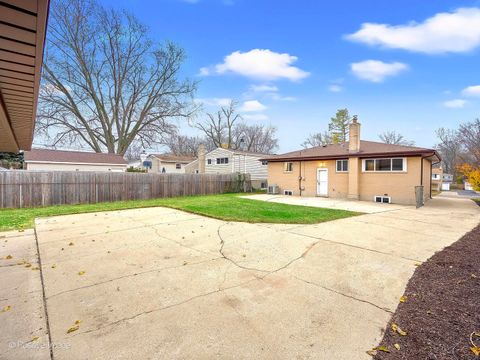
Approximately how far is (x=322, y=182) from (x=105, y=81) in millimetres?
24588

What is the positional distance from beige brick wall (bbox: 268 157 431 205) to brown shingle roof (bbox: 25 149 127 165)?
59.7ft

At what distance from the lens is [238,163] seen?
23641mm

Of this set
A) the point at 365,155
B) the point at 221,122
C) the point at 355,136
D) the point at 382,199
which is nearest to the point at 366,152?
the point at 365,155

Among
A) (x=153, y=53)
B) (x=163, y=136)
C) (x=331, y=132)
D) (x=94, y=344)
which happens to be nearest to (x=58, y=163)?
(x=163, y=136)

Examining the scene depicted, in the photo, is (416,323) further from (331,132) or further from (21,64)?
(331,132)

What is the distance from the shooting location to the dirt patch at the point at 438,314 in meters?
2.13

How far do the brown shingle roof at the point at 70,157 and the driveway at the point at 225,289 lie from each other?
22835 millimetres

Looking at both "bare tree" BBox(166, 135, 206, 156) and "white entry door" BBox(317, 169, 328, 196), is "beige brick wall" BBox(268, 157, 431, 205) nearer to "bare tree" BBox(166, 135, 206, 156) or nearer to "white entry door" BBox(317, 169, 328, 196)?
"white entry door" BBox(317, 169, 328, 196)

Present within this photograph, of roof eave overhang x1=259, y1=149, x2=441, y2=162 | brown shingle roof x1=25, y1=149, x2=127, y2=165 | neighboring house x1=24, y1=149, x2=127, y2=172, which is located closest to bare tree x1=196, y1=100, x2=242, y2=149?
brown shingle roof x1=25, y1=149, x2=127, y2=165

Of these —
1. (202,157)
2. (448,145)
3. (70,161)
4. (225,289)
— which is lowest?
(225,289)

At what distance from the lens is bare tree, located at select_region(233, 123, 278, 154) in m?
46.8

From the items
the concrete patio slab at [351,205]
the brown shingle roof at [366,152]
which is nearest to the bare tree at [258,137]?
the brown shingle roof at [366,152]

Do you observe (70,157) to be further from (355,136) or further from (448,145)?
(448,145)

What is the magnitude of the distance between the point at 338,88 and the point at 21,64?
2170 cm
